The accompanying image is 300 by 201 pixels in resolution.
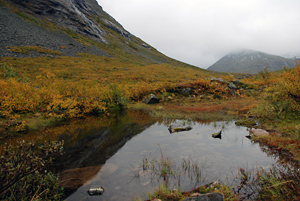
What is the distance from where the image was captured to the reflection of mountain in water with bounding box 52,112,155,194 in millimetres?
5327

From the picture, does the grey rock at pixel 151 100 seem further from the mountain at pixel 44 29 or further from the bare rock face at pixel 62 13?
the bare rock face at pixel 62 13

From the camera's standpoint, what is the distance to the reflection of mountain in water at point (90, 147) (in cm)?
533

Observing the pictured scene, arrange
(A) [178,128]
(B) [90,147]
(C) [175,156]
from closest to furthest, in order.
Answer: (C) [175,156]
(B) [90,147]
(A) [178,128]

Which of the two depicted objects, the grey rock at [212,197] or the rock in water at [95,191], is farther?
the rock in water at [95,191]

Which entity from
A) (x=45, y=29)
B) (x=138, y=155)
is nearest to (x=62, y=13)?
(x=45, y=29)

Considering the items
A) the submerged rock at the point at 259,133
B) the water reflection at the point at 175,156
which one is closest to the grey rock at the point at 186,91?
the water reflection at the point at 175,156

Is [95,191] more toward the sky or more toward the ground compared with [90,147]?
more toward the sky

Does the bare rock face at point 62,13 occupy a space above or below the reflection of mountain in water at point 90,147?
above

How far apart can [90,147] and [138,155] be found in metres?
2.35

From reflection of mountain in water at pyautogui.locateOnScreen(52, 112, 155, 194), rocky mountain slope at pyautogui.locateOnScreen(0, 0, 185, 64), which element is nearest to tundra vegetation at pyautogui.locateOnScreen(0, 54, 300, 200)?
reflection of mountain in water at pyautogui.locateOnScreen(52, 112, 155, 194)

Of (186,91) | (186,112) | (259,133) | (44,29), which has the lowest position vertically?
(186,112)

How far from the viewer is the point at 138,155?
681 centimetres

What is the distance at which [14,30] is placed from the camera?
4819cm

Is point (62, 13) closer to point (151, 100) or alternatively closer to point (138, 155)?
point (151, 100)
